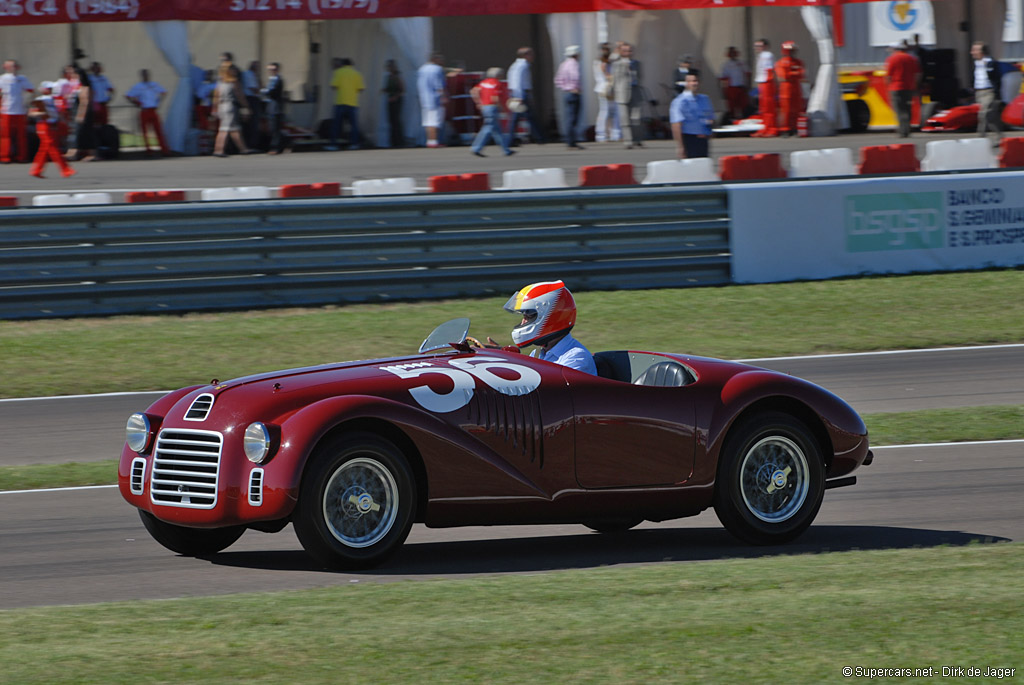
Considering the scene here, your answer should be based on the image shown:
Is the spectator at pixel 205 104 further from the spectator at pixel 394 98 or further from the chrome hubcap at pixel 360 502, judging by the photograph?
the chrome hubcap at pixel 360 502

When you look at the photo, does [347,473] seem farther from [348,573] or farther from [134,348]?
[134,348]

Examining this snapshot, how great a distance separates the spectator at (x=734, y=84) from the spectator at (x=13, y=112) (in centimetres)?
1342

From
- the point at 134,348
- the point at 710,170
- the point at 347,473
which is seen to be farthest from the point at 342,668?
the point at 710,170

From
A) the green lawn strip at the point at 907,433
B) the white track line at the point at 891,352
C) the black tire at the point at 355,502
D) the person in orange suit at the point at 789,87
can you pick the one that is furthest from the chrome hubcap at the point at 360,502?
the person in orange suit at the point at 789,87

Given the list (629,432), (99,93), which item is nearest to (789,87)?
(99,93)

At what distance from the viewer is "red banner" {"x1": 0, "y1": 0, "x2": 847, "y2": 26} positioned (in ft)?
87.6

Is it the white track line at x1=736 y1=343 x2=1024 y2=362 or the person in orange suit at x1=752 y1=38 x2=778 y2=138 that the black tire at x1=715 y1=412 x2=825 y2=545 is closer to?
the white track line at x1=736 y1=343 x2=1024 y2=362

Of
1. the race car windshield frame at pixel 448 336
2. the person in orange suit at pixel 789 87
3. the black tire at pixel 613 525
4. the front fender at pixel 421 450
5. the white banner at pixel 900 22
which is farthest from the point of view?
the white banner at pixel 900 22

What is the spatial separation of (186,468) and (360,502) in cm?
81

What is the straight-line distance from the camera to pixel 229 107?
86.8 ft

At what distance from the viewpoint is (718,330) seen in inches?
596

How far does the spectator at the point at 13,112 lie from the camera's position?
2527cm

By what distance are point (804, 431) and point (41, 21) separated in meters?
22.2

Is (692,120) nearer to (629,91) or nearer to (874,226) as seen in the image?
(874,226)
